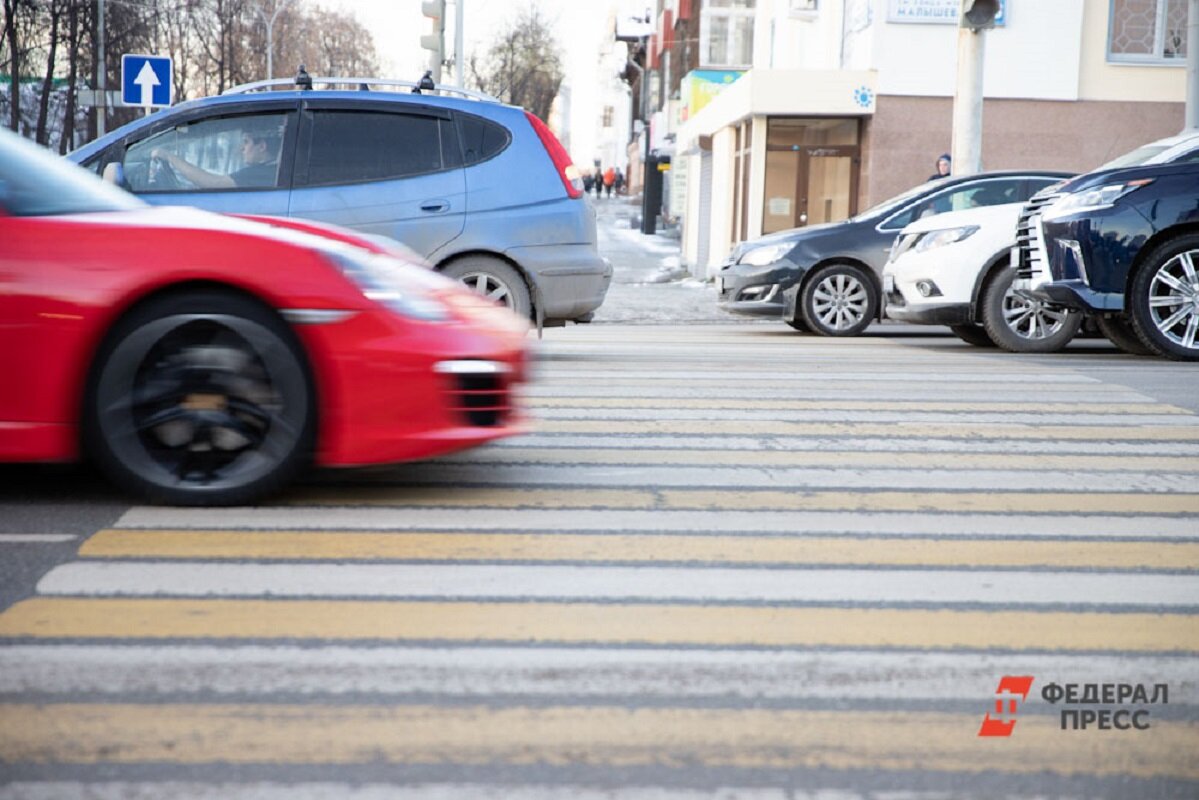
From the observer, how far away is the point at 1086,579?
14.9 feet

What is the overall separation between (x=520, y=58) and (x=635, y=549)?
228 feet

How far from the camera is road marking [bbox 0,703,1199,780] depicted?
307 centimetres

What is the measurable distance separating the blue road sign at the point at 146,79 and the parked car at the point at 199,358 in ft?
56.6

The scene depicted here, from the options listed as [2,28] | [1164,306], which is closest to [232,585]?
[1164,306]

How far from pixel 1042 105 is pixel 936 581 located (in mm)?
22080

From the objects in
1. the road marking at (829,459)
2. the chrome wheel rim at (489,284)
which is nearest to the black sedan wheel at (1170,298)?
the chrome wheel rim at (489,284)

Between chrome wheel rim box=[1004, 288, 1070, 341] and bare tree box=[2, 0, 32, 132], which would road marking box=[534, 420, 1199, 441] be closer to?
chrome wheel rim box=[1004, 288, 1070, 341]

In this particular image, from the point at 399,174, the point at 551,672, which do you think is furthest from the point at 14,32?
the point at 551,672

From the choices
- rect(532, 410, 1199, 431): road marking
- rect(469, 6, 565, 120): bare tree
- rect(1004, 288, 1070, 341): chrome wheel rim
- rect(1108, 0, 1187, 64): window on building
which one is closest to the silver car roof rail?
rect(532, 410, 1199, 431): road marking

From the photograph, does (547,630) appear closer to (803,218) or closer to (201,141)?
(201,141)

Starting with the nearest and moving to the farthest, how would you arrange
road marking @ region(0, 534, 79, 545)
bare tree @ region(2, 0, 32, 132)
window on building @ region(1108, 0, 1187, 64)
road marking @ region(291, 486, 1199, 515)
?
road marking @ region(0, 534, 79, 545) < road marking @ region(291, 486, 1199, 515) < window on building @ region(1108, 0, 1187, 64) < bare tree @ region(2, 0, 32, 132)

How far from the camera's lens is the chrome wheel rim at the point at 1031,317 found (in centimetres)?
1232

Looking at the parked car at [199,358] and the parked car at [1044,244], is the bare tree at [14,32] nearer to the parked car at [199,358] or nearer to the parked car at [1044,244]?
the parked car at [1044,244]

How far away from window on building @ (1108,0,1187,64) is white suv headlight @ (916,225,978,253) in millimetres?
14190
